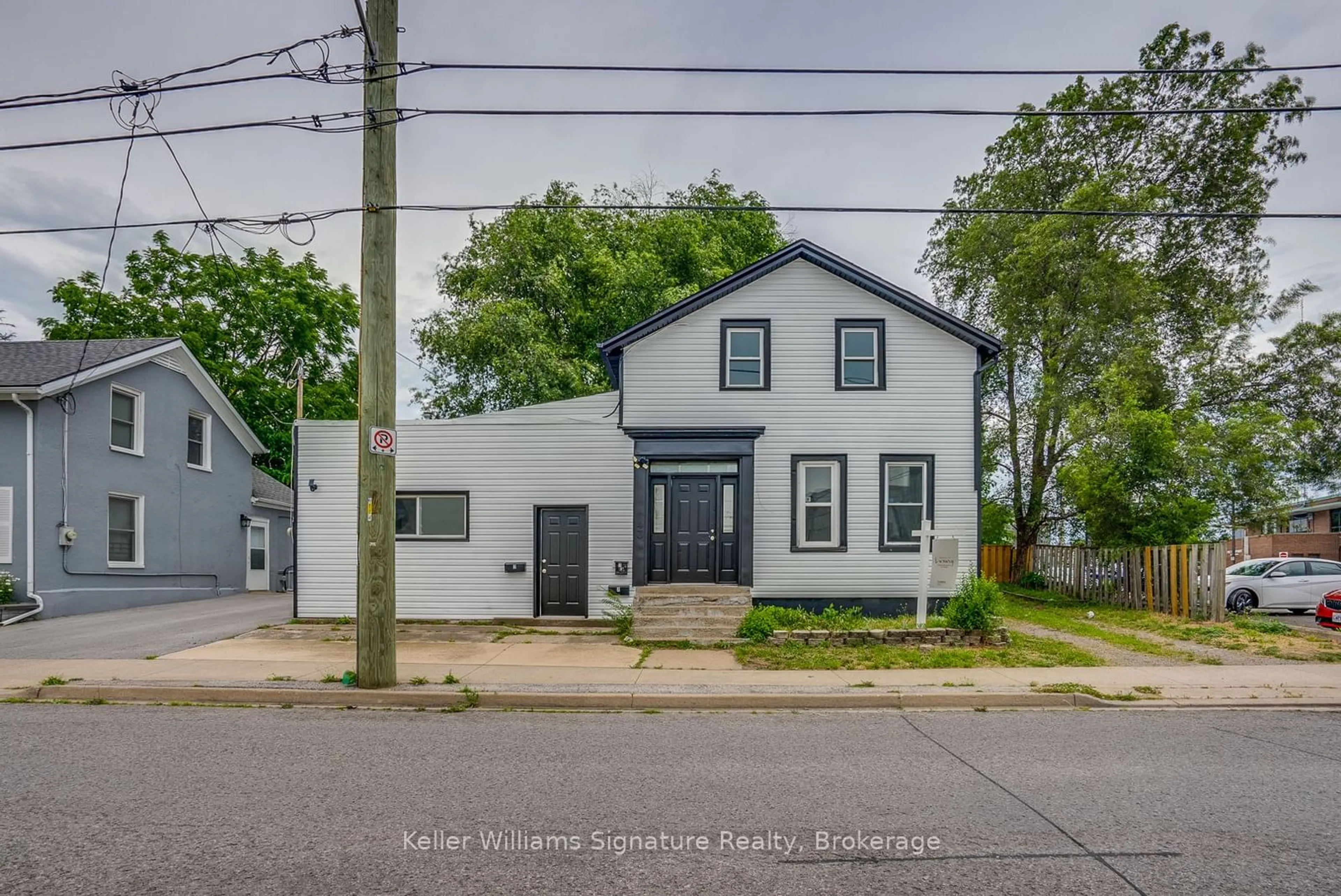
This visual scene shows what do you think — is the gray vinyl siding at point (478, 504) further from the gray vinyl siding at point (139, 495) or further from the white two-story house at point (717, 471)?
the gray vinyl siding at point (139, 495)

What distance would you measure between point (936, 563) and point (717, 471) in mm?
4486

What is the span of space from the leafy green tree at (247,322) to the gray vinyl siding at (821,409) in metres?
20.2

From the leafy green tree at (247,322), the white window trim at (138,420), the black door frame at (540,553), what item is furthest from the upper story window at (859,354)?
the leafy green tree at (247,322)

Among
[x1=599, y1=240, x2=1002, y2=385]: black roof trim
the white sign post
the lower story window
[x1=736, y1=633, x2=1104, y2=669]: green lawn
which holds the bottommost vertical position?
[x1=736, y1=633, x2=1104, y2=669]: green lawn

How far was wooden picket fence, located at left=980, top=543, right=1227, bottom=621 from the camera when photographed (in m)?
15.5

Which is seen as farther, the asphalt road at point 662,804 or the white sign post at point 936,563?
the white sign post at point 936,563

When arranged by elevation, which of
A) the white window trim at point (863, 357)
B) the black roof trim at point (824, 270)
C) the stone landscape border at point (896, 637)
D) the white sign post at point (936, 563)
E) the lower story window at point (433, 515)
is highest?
the black roof trim at point (824, 270)

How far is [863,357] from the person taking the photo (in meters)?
15.5

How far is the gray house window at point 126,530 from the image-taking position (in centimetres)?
1906

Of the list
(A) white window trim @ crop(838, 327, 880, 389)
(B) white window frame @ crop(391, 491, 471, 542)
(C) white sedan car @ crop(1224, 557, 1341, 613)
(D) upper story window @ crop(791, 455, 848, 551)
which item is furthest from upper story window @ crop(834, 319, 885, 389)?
(C) white sedan car @ crop(1224, 557, 1341, 613)

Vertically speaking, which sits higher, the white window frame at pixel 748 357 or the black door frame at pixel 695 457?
the white window frame at pixel 748 357

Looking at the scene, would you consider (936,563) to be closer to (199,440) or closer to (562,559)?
(562,559)

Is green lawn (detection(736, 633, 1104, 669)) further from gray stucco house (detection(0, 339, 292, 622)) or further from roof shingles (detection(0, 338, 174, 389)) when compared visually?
roof shingles (detection(0, 338, 174, 389))

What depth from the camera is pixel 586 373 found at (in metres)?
27.9
